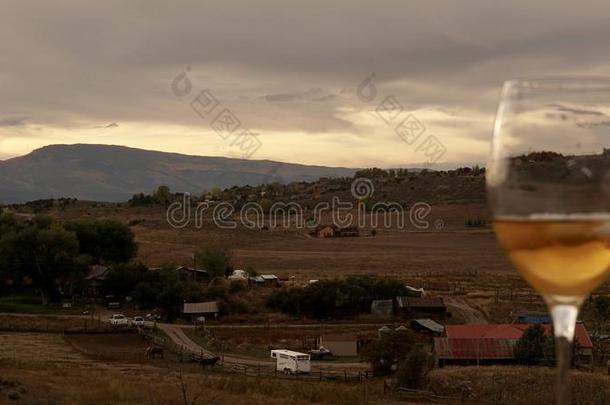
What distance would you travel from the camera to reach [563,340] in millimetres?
1801

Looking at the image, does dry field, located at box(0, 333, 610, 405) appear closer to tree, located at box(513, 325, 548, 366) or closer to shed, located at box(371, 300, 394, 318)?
tree, located at box(513, 325, 548, 366)

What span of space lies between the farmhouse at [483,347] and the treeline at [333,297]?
11.7m

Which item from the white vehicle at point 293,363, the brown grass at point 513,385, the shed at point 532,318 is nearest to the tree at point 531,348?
the brown grass at point 513,385

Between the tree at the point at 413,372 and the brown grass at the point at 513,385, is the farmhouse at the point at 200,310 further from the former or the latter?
the tree at the point at 413,372

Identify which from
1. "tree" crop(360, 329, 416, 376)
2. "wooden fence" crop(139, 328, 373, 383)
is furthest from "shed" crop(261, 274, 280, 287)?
"tree" crop(360, 329, 416, 376)

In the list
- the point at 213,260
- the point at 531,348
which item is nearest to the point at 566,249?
the point at 531,348

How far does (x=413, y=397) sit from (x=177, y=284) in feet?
81.7

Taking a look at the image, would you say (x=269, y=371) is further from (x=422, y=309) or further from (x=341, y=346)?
(x=422, y=309)

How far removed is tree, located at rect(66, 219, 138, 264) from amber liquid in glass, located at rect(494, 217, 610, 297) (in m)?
51.2

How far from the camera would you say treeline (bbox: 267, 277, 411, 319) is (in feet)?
134

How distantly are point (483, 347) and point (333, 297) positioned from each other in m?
13.4

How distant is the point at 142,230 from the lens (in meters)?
87.9

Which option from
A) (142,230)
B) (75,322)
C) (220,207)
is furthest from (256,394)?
(220,207)

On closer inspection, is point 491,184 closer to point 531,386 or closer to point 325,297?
point 531,386
